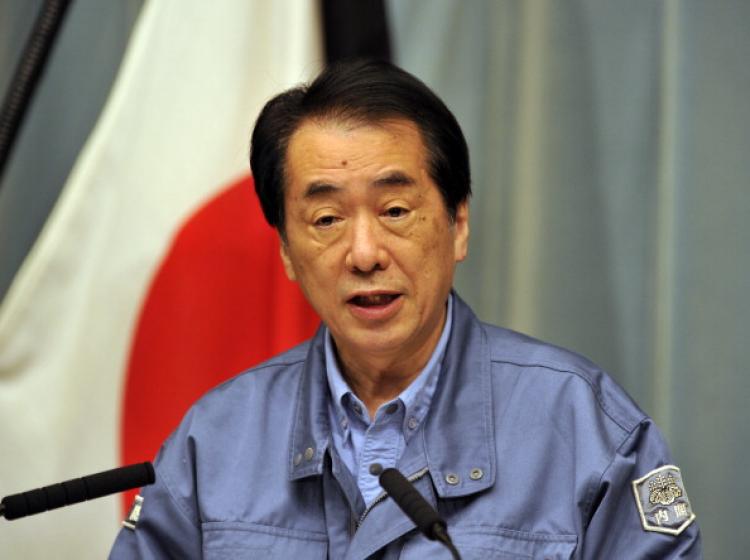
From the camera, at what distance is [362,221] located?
1.92 metres

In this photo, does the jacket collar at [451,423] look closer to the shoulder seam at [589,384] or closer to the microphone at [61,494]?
the shoulder seam at [589,384]

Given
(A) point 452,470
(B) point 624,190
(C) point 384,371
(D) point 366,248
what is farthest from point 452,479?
(B) point 624,190

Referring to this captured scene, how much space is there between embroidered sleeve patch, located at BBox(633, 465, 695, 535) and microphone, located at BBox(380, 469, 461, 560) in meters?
0.45

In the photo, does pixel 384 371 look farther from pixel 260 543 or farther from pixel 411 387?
pixel 260 543

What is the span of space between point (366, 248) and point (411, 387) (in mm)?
264

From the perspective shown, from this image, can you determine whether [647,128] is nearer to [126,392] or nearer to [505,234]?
[505,234]

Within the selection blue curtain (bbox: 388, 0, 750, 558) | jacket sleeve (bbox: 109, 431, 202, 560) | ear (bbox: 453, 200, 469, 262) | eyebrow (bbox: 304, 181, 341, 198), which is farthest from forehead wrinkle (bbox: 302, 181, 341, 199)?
blue curtain (bbox: 388, 0, 750, 558)

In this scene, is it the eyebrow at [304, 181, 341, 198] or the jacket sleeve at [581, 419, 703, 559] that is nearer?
the jacket sleeve at [581, 419, 703, 559]

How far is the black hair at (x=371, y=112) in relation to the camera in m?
1.96

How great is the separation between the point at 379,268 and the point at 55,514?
1107 mm

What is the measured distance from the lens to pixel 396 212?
193cm

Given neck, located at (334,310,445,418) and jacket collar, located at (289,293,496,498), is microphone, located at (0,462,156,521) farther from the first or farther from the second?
neck, located at (334,310,445,418)

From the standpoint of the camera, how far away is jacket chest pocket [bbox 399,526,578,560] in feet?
5.76

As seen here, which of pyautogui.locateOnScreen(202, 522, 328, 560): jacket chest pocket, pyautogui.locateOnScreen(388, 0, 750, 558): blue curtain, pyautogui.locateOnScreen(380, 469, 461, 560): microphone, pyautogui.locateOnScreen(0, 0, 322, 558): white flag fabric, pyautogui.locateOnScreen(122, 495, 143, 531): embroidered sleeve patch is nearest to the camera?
pyautogui.locateOnScreen(380, 469, 461, 560): microphone
